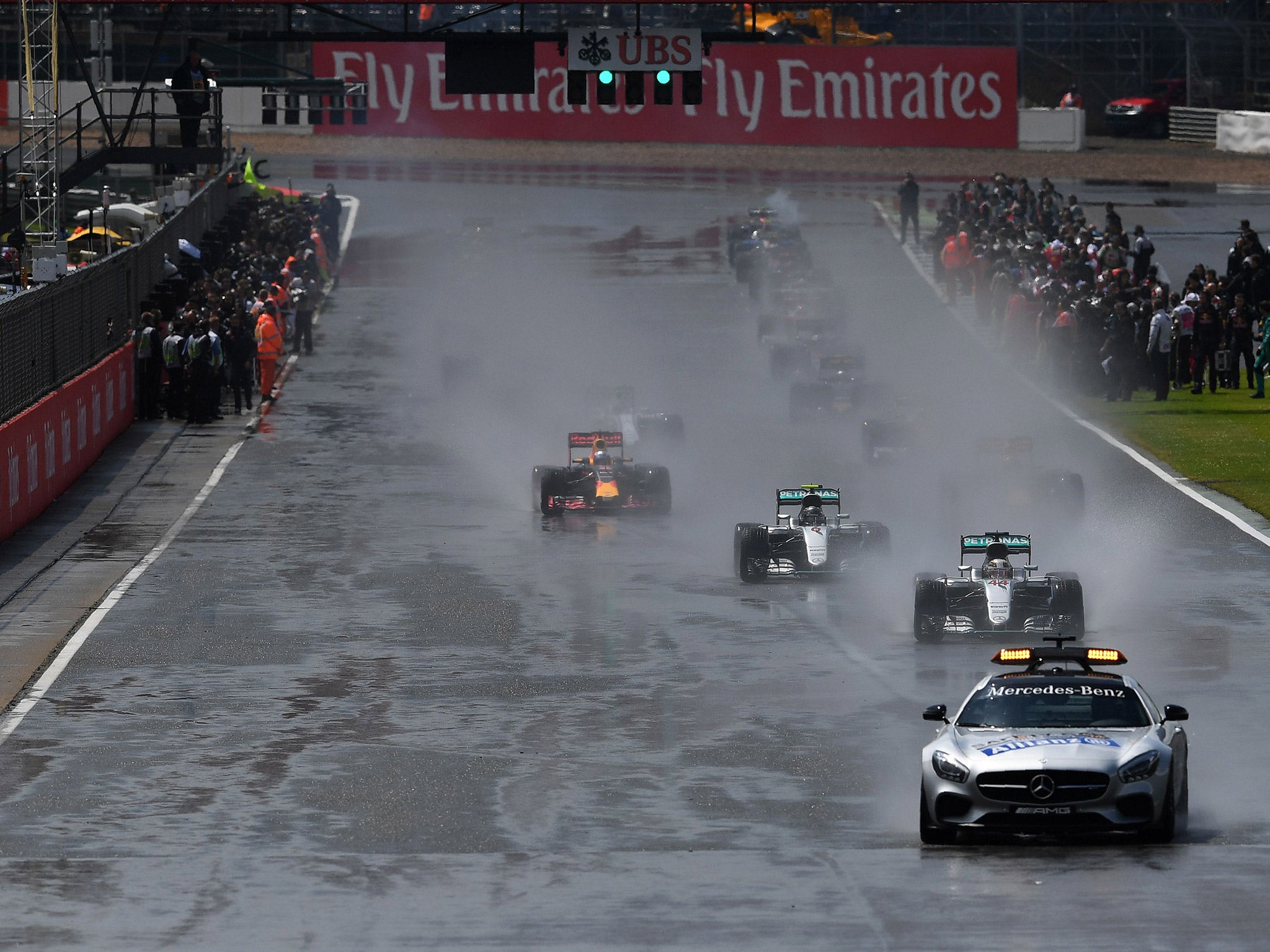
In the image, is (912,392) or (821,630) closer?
(821,630)

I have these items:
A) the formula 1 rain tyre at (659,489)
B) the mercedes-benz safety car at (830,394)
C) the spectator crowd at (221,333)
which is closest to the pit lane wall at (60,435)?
the spectator crowd at (221,333)

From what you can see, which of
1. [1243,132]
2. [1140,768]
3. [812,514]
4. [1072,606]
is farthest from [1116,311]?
[1243,132]

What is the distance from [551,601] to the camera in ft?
84.5

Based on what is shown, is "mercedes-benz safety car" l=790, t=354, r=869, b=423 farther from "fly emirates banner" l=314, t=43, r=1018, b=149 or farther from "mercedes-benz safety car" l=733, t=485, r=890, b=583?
"fly emirates banner" l=314, t=43, r=1018, b=149

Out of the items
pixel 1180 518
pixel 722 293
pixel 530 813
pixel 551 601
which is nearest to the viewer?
pixel 530 813

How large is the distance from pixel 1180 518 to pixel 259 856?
19.0m

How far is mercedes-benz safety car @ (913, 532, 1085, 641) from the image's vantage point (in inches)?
901

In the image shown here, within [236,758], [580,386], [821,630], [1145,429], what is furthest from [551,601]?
[580,386]

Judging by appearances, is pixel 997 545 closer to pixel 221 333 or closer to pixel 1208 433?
pixel 1208 433

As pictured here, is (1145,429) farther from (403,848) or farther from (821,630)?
(403,848)

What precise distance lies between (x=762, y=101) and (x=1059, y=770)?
2408 inches

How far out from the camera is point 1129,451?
37.6m

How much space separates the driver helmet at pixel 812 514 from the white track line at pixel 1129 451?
606 cm

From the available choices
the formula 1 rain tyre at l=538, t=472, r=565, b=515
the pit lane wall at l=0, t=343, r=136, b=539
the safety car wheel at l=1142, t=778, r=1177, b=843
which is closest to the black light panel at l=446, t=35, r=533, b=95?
the pit lane wall at l=0, t=343, r=136, b=539
